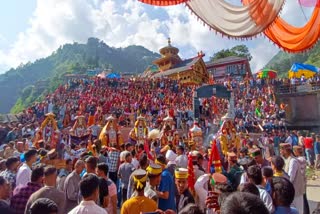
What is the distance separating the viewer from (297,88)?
87.8 feet

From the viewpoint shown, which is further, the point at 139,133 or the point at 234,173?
the point at 139,133

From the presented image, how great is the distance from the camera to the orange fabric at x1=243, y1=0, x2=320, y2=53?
5.11m

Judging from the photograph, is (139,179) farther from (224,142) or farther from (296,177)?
(224,142)

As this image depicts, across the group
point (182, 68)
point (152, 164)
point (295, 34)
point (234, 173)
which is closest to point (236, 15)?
point (295, 34)

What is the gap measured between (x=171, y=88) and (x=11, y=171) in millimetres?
24232

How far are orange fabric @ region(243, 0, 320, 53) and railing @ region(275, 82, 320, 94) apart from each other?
22.1 m

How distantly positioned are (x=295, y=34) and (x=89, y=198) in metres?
4.33

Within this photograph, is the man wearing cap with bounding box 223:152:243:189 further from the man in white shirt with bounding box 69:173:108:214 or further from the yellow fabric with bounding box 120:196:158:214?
the man in white shirt with bounding box 69:173:108:214

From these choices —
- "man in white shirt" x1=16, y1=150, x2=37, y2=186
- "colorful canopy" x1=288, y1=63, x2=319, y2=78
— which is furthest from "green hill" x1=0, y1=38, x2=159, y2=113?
"man in white shirt" x1=16, y1=150, x2=37, y2=186

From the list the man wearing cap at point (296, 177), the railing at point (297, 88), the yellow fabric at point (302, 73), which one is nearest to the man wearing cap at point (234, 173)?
the man wearing cap at point (296, 177)

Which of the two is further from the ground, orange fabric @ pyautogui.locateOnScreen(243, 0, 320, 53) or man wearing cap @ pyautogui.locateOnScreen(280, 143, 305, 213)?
orange fabric @ pyautogui.locateOnScreen(243, 0, 320, 53)

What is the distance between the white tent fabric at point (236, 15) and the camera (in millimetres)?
4336

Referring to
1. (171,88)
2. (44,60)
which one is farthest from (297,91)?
(44,60)

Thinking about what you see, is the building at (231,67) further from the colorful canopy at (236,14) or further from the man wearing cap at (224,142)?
the colorful canopy at (236,14)
